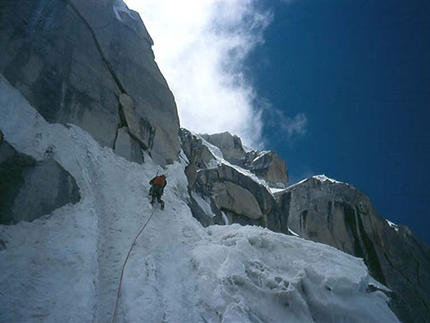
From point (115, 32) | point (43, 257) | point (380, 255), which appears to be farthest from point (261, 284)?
point (380, 255)

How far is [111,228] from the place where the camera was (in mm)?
9305

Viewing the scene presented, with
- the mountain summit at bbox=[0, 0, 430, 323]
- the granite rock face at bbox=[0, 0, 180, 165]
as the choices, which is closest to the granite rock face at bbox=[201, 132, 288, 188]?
the mountain summit at bbox=[0, 0, 430, 323]

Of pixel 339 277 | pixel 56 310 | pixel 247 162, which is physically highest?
pixel 247 162

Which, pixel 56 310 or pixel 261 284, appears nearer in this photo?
pixel 56 310

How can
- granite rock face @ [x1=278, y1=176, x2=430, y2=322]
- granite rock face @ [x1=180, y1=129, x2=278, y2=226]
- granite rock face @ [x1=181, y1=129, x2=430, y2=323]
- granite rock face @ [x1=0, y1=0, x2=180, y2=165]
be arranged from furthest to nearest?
granite rock face @ [x1=180, y1=129, x2=278, y2=226], granite rock face @ [x1=181, y1=129, x2=430, y2=323], granite rock face @ [x1=278, y1=176, x2=430, y2=322], granite rock face @ [x1=0, y1=0, x2=180, y2=165]

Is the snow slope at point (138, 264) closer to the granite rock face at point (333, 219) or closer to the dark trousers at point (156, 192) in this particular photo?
the dark trousers at point (156, 192)

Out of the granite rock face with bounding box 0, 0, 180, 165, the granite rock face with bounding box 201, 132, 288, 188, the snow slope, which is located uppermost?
the granite rock face with bounding box 201, 132, 288, 188

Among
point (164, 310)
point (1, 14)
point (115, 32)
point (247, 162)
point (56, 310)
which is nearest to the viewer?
point (56, 310)

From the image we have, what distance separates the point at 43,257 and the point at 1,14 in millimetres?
10063

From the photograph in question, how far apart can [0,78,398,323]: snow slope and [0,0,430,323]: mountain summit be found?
0.04 meters

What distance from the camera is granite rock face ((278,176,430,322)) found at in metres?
28.1

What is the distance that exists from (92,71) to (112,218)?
8349 mm

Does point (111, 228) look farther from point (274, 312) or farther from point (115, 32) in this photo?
point (115, 32)

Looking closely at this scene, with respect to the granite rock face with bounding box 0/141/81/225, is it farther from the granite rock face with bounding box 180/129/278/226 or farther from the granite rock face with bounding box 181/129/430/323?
the granite rock face with bounding box 180/129/278/226
